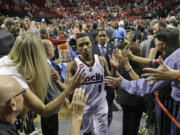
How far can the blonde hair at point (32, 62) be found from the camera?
1.84 metres

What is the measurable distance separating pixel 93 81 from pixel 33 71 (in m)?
1.17

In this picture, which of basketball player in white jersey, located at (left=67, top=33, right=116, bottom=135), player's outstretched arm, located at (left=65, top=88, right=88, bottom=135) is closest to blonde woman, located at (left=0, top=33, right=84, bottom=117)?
player's outstretched arm, located at (left=65, top=88, right=88, bottom=135)

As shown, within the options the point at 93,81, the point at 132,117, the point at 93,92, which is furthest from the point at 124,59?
the point at 132,117

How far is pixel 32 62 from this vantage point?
74.1 inches

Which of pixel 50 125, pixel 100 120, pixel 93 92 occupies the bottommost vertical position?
pixel 50 125

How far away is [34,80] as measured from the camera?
188 centimetres

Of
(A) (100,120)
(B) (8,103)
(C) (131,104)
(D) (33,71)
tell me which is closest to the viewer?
(B) (8,103)

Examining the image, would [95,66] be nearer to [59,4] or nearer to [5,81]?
[5,81]

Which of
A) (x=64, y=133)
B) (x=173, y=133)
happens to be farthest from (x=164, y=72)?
(x=64, y=133)

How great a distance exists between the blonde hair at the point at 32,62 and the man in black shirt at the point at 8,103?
0.52 metres

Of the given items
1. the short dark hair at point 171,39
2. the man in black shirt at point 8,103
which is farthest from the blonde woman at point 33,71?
the short dark hair at point 171,39

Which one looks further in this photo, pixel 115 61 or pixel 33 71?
pixel 115 61

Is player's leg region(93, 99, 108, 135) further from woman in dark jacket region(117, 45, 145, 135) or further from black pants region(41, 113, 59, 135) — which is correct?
black pants region(41, 113, 59, 135)

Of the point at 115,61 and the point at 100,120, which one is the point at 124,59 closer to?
the point at 115,61
